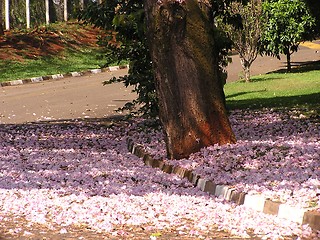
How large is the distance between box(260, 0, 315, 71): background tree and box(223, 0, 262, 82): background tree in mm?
3550

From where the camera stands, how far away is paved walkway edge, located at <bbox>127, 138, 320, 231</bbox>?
8.62 metres

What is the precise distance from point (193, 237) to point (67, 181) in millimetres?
3977

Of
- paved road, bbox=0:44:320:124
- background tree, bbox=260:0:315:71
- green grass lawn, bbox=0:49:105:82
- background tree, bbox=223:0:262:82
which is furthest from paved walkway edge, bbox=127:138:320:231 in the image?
green grass lawn, bbox=0:49:105:82

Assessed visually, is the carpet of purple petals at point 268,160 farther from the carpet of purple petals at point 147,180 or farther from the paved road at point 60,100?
the paved road at point 60,100

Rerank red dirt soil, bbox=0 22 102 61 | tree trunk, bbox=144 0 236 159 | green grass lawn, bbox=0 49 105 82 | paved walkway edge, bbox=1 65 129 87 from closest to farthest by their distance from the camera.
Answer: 1. tree trunk, bbox=144 0 236 159
2. paved walkway edge, bbox=1 65 129 87
3. green grass lawn, bbox=0 49 105 82
4. red dirt soil, bbox=0 22 102 61

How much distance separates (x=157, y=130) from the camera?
18.1 m

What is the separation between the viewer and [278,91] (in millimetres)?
27938

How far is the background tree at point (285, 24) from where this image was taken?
118 feet

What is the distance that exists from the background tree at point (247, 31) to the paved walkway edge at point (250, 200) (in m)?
18.7

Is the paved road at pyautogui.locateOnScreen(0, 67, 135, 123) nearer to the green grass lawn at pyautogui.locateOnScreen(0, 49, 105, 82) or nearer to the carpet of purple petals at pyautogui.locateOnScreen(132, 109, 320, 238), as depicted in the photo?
the green grass lawn at pyautogui.locateOnScreen(0, 49, 105, 82)

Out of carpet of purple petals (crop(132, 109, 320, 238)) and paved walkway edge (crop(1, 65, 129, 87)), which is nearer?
carpet of purple petals (crop(132, 109, 320, 238))

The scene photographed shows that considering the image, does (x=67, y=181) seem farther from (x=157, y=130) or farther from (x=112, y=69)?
(x=112, y=69)

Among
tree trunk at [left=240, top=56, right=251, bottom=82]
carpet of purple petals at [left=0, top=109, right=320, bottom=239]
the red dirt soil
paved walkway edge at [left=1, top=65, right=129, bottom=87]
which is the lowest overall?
carpet of purple petals at [left=0, top=109, right=320, bottom=239]

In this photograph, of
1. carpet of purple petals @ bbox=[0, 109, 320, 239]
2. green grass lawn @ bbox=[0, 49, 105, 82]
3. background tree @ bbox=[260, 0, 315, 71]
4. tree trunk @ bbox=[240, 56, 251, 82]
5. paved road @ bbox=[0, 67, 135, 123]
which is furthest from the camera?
green grass lawn @ bbox=[0, 49, 105, 82]
